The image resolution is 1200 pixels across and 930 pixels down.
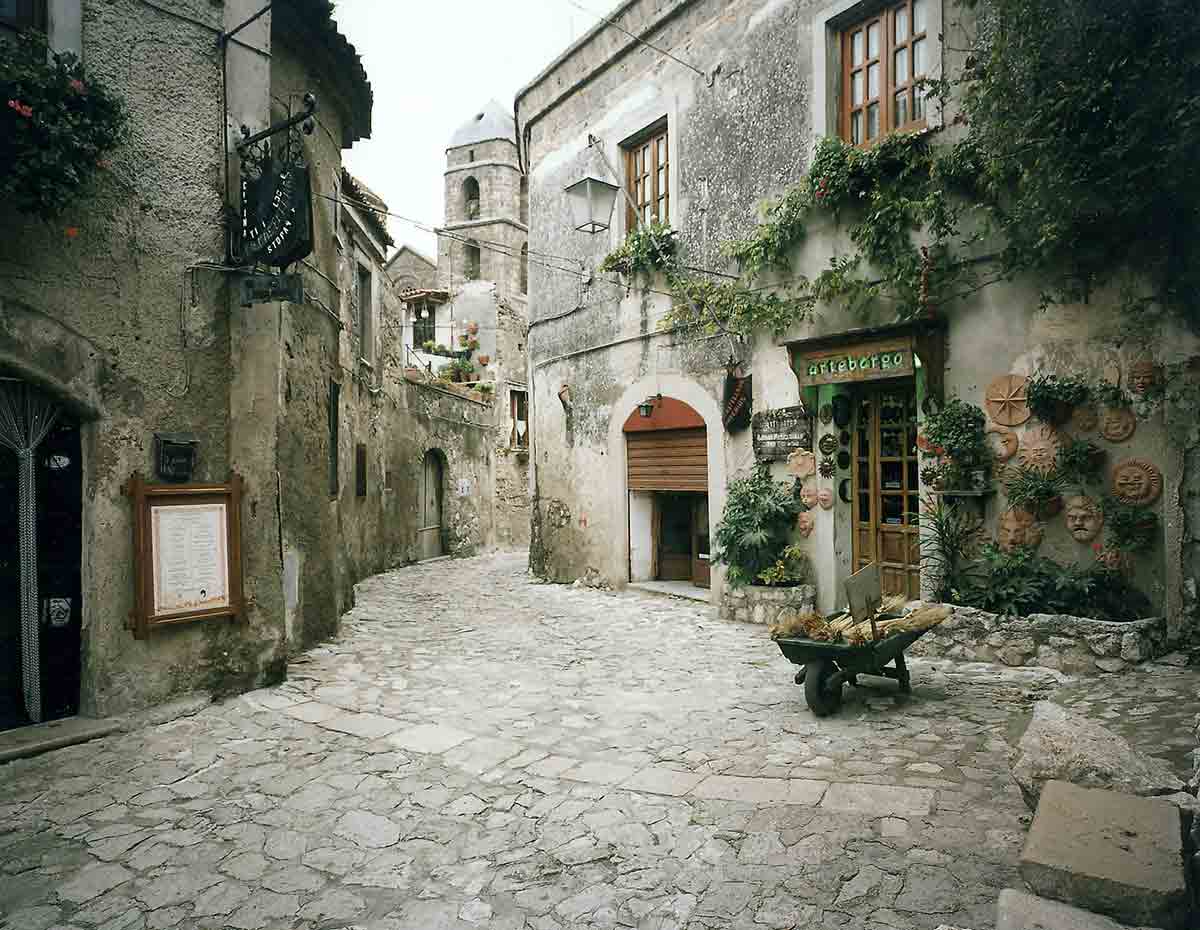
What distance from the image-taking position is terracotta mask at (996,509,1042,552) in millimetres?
6168

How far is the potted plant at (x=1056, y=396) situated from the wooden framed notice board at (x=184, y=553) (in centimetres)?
613

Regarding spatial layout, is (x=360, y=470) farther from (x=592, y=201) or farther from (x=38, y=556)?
(x=38, y=556)

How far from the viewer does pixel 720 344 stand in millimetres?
9125

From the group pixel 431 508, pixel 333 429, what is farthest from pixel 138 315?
pixel 431 508

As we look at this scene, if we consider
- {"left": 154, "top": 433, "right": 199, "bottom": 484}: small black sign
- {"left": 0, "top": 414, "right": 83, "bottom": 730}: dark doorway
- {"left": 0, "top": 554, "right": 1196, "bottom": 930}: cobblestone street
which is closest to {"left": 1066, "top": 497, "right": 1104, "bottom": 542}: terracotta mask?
{"left": 0, "top": 554, "right": 1196, "bottom": 930}: cobblestone street

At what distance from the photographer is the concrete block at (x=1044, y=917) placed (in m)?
2.13

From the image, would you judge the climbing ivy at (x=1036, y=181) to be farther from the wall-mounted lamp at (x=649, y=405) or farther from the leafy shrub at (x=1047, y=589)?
the wall-mounted lamp at (x=649, y=405)

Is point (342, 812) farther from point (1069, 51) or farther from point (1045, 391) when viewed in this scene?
point (1069, 51)

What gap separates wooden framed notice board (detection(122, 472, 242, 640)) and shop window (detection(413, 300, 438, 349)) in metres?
21.4

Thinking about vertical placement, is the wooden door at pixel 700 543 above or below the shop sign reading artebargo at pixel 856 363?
below

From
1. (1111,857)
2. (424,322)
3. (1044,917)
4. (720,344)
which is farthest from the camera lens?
(424,322)

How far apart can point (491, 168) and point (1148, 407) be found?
25.8 metres

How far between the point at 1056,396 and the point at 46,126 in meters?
6.99

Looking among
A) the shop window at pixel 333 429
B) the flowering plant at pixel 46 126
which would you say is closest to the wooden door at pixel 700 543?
the shop window at pixel 333 429
